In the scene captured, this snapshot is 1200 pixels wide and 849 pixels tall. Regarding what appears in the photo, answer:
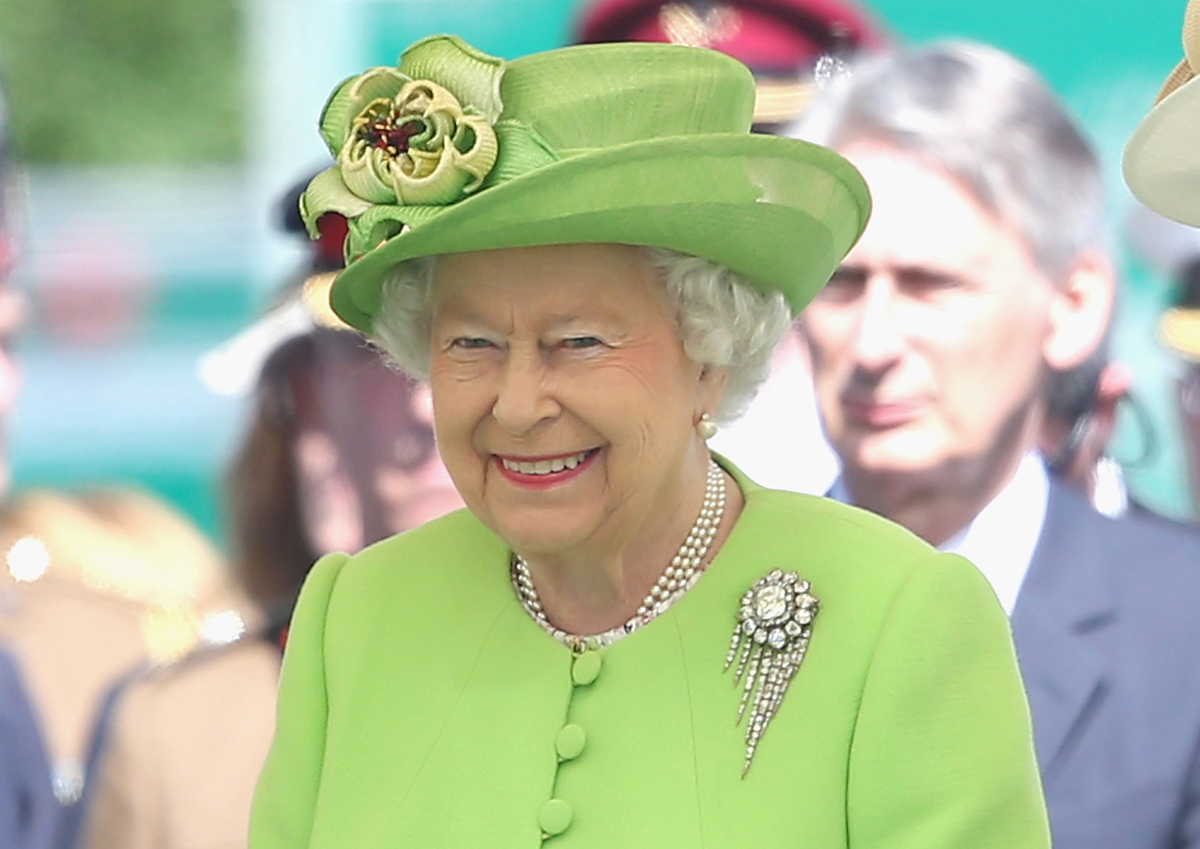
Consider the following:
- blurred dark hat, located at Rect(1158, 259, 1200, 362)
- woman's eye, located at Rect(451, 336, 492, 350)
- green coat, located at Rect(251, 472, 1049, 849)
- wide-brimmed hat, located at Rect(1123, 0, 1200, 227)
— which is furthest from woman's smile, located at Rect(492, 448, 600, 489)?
blurred dark hat, located at Rect(1158, 259, 1200, 362)

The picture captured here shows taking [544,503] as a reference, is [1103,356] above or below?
below

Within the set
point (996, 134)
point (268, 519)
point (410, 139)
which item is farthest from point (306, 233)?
point (410, 139)

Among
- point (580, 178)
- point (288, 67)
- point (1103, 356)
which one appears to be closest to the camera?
point (580, 178)

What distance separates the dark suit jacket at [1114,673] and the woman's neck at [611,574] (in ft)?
4.71

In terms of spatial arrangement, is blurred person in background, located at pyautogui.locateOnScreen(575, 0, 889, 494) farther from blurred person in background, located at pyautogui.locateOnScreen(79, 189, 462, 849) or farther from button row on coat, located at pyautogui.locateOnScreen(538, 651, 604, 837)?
button row on coat, located at pyautogui.locateOnScreen(538, 651, 604, 837)

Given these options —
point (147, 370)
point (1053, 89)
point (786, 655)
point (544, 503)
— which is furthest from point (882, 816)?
point (147, 370)

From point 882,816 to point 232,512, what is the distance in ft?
7.04

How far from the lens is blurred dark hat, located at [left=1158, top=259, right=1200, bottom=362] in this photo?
10.8ft

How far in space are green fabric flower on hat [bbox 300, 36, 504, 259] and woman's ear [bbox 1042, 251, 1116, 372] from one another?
1736 mm

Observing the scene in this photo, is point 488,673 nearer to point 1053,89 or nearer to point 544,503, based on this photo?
point 544,503

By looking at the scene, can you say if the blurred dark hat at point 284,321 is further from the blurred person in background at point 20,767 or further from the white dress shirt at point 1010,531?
the white dress shirt at point 1010,531

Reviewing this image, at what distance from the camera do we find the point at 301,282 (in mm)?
3605

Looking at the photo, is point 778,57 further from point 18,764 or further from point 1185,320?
point 18,764

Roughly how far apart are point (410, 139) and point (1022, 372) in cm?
178
